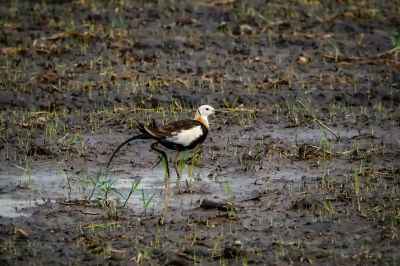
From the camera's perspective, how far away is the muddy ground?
8289mm

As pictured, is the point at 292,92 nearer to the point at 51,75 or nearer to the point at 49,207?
the point at 51,75

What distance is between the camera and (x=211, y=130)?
12.3 m

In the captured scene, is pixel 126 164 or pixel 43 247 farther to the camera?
pixel 126 164

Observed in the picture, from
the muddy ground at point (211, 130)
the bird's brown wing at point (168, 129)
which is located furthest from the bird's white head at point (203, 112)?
the bird's brown wing at point (168, 129)

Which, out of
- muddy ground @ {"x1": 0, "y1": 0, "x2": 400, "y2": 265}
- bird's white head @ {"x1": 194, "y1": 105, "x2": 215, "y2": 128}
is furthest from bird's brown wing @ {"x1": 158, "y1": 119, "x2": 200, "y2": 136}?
bird's white head @ {"x1": 194, "y1": 105, "x2": 215, "y2": 128}

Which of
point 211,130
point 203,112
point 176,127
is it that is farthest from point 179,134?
point 211,130

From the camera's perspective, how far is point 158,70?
14703mm

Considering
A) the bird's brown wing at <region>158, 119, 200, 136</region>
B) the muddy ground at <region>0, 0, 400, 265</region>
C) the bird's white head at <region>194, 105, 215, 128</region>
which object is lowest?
the muddy ground at <region>0, 0, 400, 265</region>

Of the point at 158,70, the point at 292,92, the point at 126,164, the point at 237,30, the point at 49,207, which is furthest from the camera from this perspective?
the point at 237,30

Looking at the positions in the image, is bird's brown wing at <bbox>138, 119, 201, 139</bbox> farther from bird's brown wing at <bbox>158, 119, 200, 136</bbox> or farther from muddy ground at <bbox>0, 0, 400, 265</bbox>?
muddy ground at <bbox>0, 0, 400, 265</bbox>

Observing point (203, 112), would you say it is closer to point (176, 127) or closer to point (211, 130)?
point (176, 127)

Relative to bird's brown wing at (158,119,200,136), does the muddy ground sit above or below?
below

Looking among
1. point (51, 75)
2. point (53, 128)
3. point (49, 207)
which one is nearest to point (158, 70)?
point (51, 75)

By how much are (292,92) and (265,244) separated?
5.85 meters
